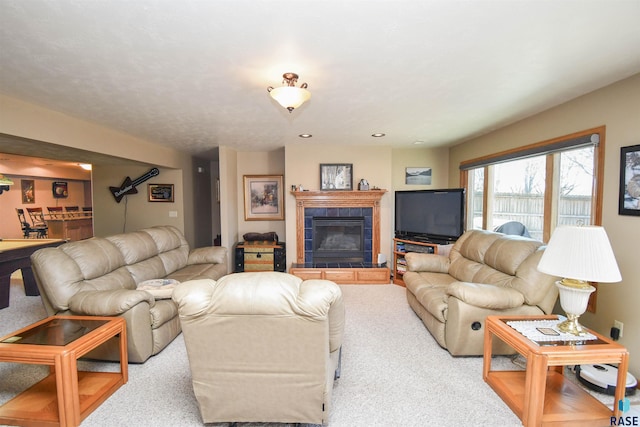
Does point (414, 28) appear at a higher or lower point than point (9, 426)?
higher

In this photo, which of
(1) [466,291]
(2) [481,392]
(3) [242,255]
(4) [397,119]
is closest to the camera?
→ (2) [481,392]

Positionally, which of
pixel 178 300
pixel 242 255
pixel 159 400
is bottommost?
pixel 159 400

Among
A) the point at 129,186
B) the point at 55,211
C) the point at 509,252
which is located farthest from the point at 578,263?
the point at 55,211

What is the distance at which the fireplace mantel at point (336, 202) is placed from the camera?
4969 millimetres

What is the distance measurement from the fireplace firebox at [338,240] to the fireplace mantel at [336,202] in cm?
23

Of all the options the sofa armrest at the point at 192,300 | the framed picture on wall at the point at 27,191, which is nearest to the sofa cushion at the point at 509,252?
the sofa armrest at the point at 192,300

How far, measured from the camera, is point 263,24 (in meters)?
1.54

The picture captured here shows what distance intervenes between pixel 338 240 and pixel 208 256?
88.3 inches

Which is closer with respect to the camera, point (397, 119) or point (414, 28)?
point (414, 28)

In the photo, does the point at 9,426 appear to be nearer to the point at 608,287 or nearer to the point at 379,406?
the point at 379,406

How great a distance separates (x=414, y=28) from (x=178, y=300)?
193cm

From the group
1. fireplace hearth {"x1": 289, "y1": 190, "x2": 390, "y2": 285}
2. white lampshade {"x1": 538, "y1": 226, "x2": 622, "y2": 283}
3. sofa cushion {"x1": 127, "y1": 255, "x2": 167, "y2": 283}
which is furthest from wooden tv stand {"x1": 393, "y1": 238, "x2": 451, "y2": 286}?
sofa cushion {"x1": 127, "y1": 255, "x2": 167, "y2": 283}

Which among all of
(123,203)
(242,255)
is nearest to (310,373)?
(242,255)

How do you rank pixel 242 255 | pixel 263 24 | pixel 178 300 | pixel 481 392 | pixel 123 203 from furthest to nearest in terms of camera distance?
1. pixel 123 203
2. pixel 242 255
3. pixel 481 392
4. pixel 263 24
5. pixel 178 300
